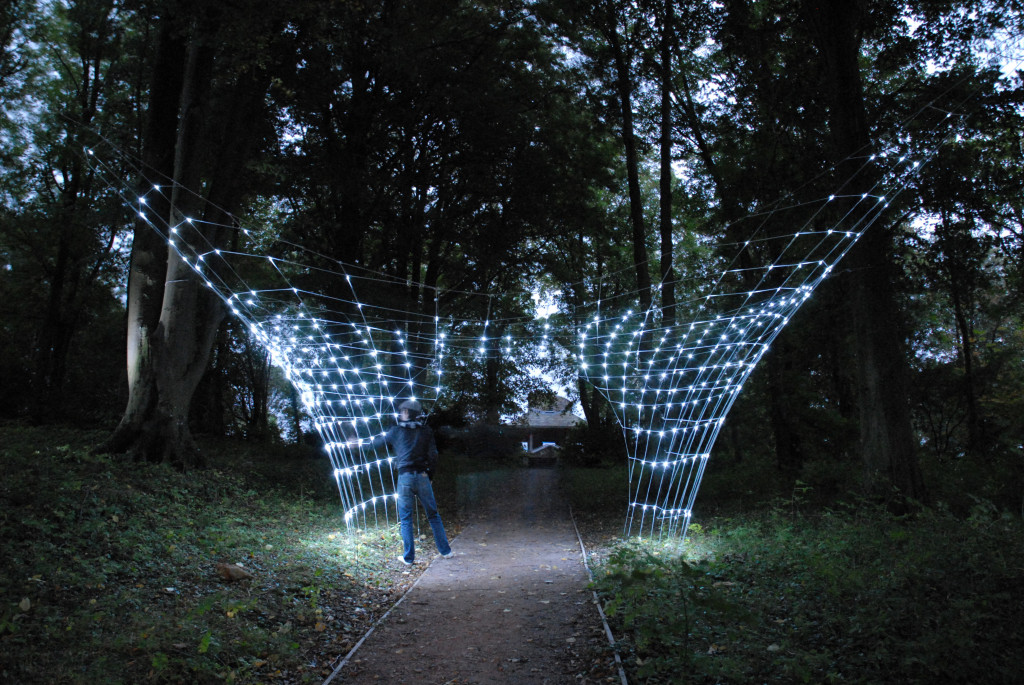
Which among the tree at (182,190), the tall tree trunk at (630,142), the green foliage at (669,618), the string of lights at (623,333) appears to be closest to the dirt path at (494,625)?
the green foliage at (669,618)

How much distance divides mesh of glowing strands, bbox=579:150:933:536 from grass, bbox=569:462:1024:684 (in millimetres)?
2010

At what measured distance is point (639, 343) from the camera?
29.4 ft

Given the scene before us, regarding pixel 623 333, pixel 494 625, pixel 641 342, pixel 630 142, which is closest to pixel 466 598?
pixel 494 625

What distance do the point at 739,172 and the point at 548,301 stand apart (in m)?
9.57

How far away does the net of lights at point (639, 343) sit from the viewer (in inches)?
301

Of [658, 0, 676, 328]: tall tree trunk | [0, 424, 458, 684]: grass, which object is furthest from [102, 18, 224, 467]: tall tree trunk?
[658, 0, 676, 328]: tall tree trunk

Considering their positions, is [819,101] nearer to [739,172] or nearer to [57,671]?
[739,172]

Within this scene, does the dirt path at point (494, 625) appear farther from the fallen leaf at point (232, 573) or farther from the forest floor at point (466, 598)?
the fallen leaf at point (232, 573)

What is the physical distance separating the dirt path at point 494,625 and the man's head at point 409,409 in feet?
4.87

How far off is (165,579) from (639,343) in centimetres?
619

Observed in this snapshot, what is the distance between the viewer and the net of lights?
7641 mm

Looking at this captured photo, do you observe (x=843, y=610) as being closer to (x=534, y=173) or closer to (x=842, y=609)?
(x=842, y=609)

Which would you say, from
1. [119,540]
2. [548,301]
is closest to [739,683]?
[119,540]

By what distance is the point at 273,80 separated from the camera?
10.1 metres
